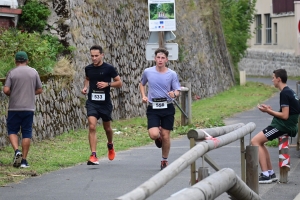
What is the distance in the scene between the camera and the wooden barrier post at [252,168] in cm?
887

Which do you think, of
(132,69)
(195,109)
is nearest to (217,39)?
(195,109)

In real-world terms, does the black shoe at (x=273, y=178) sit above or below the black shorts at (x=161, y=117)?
below

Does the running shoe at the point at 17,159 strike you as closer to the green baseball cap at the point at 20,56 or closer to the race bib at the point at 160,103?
the green baseball cap at the point at 20,56

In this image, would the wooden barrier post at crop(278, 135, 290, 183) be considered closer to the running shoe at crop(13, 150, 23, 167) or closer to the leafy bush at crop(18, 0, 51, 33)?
the running shoe at crop(13, 150, 23, 167)

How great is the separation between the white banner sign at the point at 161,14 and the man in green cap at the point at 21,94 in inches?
238

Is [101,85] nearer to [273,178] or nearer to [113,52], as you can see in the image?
[273,178]

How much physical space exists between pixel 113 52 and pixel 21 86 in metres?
8.98

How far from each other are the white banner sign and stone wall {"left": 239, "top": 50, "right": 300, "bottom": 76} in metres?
33.7

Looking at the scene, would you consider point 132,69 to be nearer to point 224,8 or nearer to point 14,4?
point 14,4

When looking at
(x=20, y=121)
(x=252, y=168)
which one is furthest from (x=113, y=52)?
(x=252, y=168)

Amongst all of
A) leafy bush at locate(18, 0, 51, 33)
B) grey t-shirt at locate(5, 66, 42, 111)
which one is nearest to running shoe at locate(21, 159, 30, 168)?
grey t-shirt at locate(5, 66, 42, 111)

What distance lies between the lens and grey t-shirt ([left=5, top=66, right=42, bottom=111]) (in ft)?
43.1

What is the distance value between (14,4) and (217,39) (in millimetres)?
17332

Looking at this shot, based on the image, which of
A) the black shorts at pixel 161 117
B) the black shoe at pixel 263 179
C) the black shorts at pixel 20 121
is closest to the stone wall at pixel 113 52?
the black shorts at pixel 20 121
